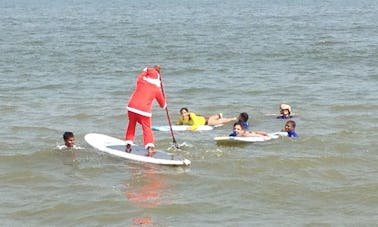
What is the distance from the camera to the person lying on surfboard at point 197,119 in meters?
18.3

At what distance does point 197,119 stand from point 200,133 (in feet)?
1.69

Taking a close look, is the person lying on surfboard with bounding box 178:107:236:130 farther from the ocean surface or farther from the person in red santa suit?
the person in red santa suit

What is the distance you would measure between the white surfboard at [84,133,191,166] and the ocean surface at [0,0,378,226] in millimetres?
176

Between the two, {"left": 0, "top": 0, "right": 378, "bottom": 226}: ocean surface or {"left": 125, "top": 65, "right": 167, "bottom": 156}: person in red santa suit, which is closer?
{"left": 0, "top": 0, "right": 378, "bottom": 226}: ocean surface

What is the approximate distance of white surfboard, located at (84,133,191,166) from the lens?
1423 centimetres

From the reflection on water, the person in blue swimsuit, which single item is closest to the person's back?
the reflection on water

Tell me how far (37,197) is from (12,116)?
7742 millimetres

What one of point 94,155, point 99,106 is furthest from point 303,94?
point 94,155

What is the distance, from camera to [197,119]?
18.4 metres

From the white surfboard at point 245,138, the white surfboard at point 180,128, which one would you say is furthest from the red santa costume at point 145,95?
the white surfboard at point 180,128

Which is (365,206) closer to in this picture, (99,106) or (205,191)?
(205,191)

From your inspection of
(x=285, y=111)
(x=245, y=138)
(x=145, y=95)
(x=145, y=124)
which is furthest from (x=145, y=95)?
(x=285, y=111)

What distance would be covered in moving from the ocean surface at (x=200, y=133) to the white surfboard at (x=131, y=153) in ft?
0.58

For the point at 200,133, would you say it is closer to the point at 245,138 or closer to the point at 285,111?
the point at 245,138
